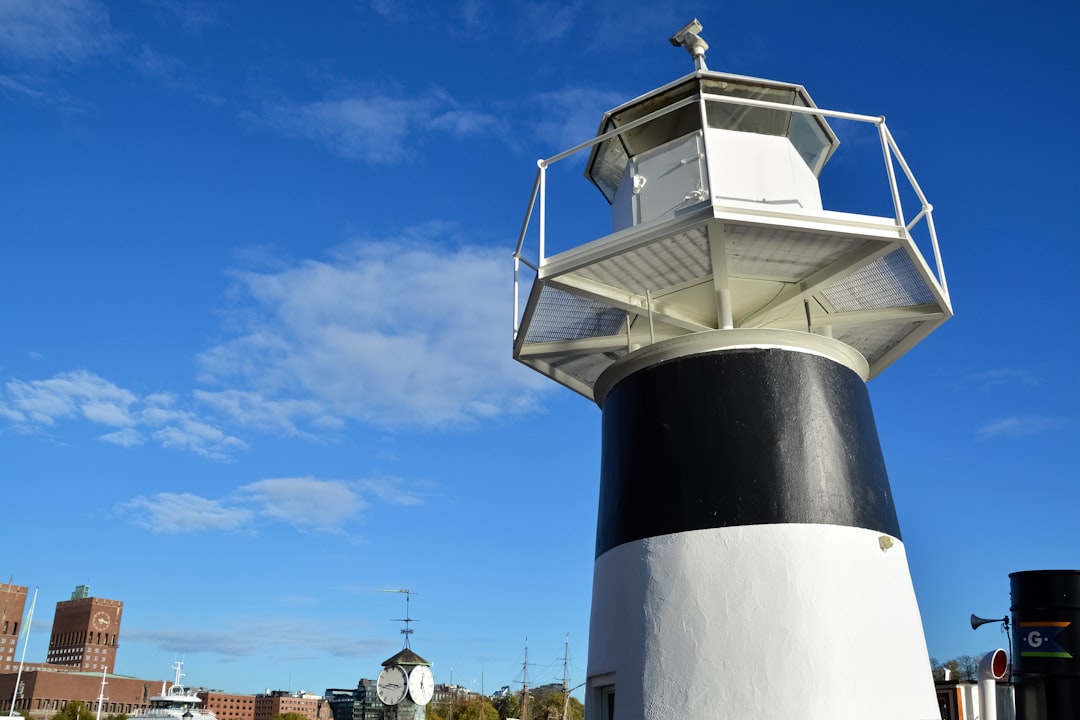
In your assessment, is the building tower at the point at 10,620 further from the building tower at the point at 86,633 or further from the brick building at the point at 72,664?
the building tower at the point at 86,633

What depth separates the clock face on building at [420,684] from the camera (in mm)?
29288

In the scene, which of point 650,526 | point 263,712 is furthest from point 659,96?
point 263,712

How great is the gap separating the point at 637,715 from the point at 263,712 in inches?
7799

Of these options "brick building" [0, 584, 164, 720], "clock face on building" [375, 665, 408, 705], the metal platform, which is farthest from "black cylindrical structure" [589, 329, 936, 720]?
"brick building" [0, 584, 164, 720]

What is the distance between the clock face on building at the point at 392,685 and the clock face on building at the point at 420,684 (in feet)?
0.75

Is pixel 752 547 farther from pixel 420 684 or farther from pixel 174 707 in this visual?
pixel 174 707

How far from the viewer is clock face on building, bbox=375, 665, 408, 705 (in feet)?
95.1

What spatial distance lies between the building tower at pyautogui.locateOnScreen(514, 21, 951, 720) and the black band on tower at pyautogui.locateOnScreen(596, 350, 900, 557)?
22mm

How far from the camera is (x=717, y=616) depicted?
26.5 ft

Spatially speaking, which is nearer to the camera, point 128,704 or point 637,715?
point 637,715

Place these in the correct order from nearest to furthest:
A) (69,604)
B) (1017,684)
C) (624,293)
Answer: (1017,684) → (624,293) → (69,604)

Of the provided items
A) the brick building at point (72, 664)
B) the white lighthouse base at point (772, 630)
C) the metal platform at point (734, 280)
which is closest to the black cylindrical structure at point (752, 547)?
the white lighthouse base at point (772, 630)

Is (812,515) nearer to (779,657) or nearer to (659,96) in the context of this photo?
(779,657)

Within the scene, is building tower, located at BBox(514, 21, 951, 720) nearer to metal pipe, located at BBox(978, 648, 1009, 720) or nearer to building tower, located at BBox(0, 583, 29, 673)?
metal pipe, located at BBox(978, 648, 1009, 720)
